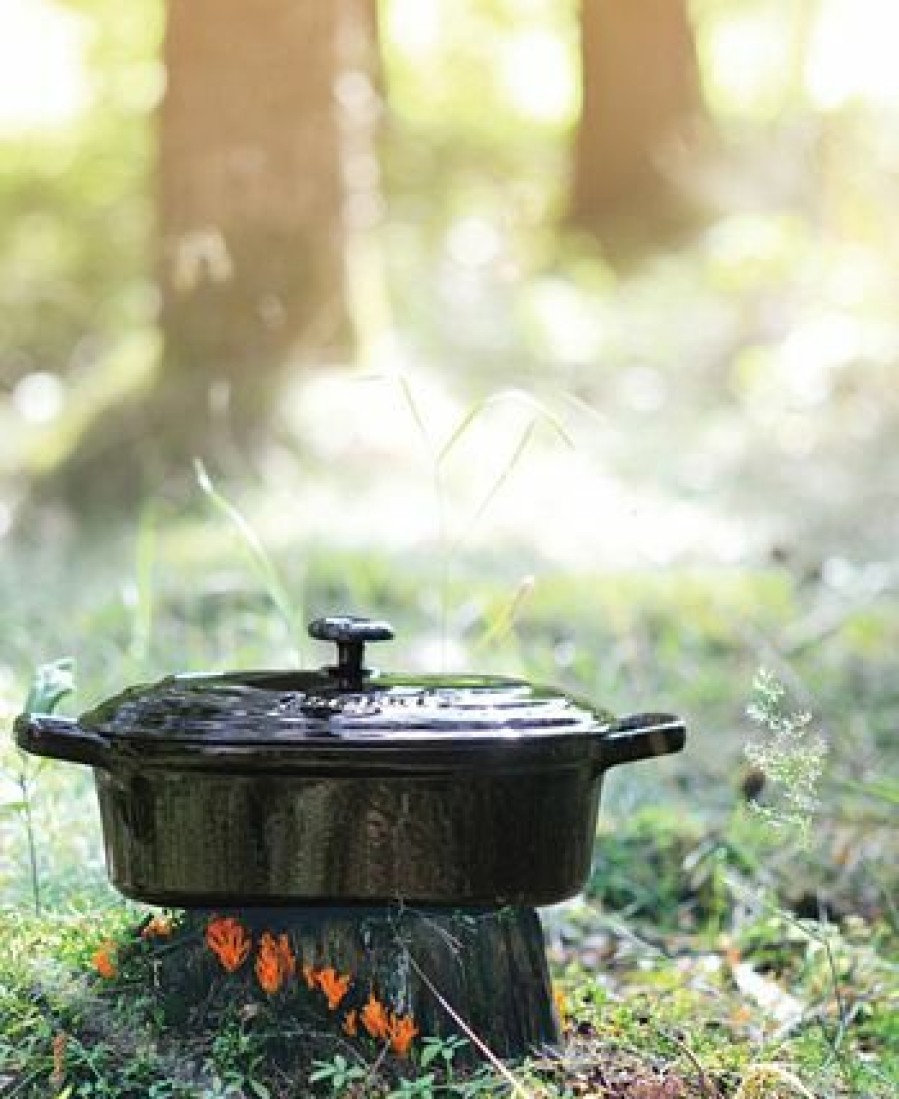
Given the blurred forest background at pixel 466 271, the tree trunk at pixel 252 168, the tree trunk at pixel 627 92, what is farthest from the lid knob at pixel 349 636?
the tree trunk at pixel 627 92

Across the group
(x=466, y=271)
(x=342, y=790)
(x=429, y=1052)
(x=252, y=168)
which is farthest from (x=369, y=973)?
(x=466, y=271)

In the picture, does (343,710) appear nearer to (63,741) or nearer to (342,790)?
(342,790)

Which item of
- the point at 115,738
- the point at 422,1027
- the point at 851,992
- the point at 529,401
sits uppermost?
the point at 529,401

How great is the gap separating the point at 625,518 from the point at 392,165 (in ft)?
25.8

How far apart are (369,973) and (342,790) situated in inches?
11.4

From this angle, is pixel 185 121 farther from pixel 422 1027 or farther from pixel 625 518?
pixel 422 1027

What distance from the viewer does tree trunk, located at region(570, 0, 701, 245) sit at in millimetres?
15031

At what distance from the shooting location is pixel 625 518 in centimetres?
816

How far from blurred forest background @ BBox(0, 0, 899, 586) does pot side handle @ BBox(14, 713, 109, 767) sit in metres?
0.85

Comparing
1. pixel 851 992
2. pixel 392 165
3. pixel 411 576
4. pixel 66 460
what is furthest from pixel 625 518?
pixel 392 165

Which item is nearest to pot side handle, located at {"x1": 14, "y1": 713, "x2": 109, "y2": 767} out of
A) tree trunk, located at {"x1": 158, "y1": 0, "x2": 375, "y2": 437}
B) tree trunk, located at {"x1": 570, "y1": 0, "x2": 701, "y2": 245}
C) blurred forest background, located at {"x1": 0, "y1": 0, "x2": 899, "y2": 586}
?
blurred forest background, located at {"x1": 0, "y1": 0, "x2": 899, "y2": 586}

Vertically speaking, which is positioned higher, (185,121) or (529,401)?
(185,121)

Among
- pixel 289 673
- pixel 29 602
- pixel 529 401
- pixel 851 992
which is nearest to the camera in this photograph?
pixel 289 673

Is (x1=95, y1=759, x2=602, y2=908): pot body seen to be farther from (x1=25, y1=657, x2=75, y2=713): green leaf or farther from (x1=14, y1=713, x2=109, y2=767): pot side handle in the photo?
(x1=25, y1=657, x2=75, y2=713): green leaf
